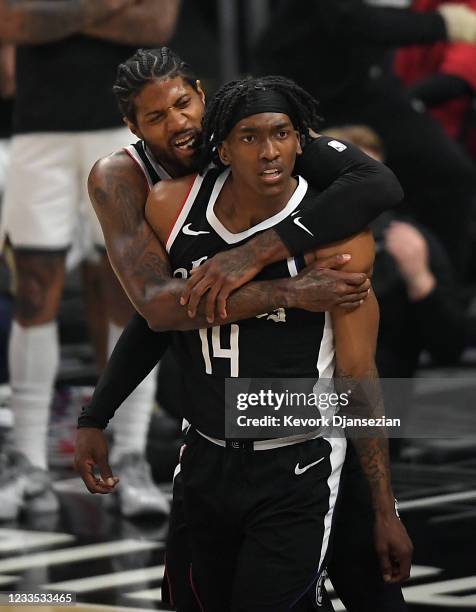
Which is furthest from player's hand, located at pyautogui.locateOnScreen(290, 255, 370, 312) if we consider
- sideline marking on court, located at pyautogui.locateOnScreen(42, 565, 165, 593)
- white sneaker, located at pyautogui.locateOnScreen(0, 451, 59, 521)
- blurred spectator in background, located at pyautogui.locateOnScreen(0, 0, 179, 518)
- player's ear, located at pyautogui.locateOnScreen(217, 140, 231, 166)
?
white sneaker, located at pyautogui.locateOnScreen(0, 451, 59, 521)

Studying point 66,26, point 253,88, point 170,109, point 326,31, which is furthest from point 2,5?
point 253,88

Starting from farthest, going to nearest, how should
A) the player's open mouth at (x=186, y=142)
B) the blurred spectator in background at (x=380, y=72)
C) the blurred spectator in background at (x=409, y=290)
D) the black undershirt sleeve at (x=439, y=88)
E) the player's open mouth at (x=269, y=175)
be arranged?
the black undershirt sleeve at (x=439, y=88) < the blurred spectator in background at (x=380, y=72) < the blurred spectator in background at (x=409, y=290) < the player's open mouth at (x=186, y=142) < the player's open mouth at (x=269, y=175)

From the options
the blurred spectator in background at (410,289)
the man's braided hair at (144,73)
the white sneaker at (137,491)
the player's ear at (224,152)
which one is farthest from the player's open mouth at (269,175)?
the blurred spectator in background at (410,289)

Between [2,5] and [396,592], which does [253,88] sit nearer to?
[396,592]

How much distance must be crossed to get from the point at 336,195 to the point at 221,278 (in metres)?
0.31

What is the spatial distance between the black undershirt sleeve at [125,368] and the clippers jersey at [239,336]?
0.23 metres

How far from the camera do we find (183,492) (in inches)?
127

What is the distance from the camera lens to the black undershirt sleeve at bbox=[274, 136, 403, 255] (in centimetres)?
315

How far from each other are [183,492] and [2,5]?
8.38 ft

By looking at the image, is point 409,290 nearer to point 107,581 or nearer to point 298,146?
point 107,581

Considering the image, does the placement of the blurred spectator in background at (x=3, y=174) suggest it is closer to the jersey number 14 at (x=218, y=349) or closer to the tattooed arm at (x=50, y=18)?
the tattooed arm at (x=50, y=18)

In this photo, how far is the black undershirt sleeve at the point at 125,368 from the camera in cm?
343

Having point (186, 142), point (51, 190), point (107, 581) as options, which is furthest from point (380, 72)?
point (186, 142)

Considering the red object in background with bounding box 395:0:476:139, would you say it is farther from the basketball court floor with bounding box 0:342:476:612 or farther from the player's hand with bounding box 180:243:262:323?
the player's hand with bounding box 180:243:262:323
